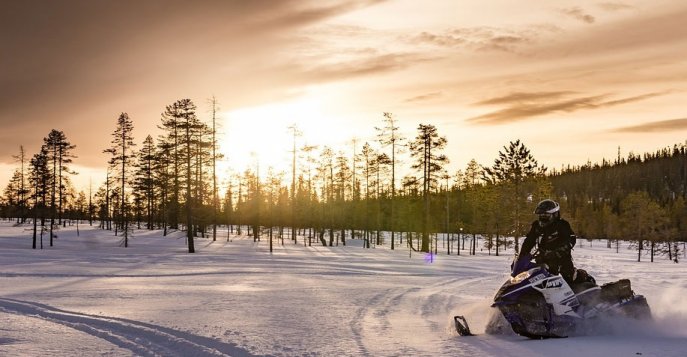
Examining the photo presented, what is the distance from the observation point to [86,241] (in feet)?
171

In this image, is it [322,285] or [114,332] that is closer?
[114,332]

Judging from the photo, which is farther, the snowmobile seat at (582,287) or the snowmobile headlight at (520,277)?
the snowmobile seat at (582,287)

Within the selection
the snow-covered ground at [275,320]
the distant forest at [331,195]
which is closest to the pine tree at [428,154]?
the distant forest at [331,195]

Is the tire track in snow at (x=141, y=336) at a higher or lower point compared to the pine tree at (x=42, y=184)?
lower

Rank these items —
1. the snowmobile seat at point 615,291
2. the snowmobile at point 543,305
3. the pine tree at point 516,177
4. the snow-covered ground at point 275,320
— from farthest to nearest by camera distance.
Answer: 1. the pine tree at point 516,177
2. the snowmobile seat at point 615,291
3. the snowmobile at point 543,305
4. the snow-covered ground at point 275,320

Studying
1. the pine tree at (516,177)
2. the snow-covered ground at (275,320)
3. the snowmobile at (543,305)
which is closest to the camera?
the snow-covered ground at (275,320)

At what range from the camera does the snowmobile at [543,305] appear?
7.34 metres

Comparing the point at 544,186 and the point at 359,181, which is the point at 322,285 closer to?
the point at 544,186

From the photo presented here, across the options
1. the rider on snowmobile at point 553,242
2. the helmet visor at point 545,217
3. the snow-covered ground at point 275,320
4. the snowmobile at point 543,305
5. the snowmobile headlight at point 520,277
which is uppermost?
the helmet visor at point 545,217

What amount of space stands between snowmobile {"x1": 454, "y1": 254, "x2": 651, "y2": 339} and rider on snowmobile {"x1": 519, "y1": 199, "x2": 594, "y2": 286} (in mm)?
279

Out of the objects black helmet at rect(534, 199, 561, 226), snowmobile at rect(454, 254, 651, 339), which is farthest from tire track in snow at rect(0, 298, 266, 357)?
black helmet at rect(534, 199, 561, 226)

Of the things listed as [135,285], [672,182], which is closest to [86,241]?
[135,285]

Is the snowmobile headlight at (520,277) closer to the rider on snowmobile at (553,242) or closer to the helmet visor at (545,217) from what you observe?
the rider on snowmobile at (553,242)

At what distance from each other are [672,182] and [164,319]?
209 meters
